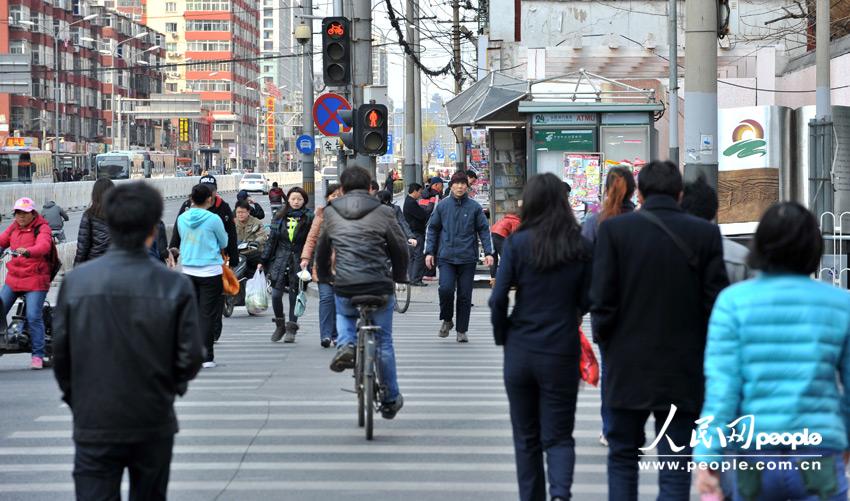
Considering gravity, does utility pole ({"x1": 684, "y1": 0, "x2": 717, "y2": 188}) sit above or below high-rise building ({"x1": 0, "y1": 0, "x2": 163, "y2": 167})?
below

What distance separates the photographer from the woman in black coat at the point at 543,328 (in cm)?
635

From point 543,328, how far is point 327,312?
8101 mm

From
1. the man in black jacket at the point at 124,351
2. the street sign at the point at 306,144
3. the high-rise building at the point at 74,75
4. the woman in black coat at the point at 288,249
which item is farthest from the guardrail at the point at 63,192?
the man in black jacket at the point at 124,351

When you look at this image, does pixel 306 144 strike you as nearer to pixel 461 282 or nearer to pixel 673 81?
pixel 673 81

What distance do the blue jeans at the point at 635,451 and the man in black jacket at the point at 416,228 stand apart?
671 inches

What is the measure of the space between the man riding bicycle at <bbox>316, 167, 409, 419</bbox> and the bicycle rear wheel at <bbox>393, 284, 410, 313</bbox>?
9747 mm

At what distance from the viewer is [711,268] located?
19.1 feet

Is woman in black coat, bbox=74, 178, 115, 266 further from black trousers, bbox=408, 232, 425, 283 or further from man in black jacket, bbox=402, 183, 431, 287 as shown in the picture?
black trousers, bbox=408, 232, 425, 283

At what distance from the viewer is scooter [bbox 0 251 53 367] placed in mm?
12953

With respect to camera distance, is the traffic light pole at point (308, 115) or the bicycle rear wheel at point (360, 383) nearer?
the bicycle rear wheel at point (360, 383)

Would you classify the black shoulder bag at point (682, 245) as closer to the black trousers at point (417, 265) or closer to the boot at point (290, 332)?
the boot at point (290, 332)

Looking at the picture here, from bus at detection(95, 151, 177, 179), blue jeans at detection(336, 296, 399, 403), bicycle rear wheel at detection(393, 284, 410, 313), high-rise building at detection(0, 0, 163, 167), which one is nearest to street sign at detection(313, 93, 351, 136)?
bicycle rear wheel at detection(393, 284, 410, 313)

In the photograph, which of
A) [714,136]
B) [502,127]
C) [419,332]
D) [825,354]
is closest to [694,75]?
[714,136]

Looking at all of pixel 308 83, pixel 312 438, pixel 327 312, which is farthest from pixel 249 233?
pixel 308 83
